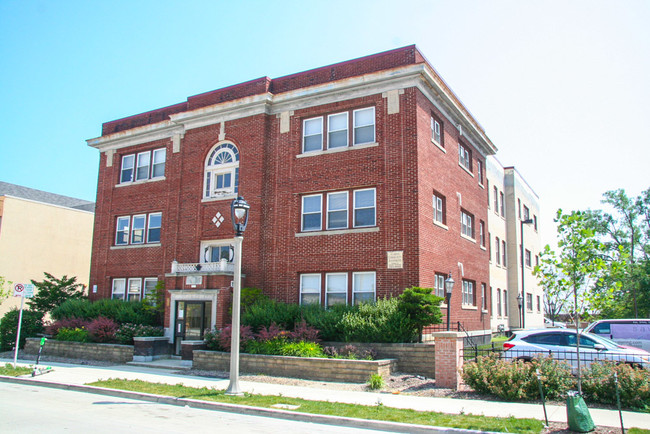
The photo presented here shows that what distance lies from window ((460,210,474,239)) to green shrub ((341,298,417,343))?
342 inches

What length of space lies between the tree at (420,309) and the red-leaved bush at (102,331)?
12.0 m

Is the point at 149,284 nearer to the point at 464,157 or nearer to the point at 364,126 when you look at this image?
the point at 364,126

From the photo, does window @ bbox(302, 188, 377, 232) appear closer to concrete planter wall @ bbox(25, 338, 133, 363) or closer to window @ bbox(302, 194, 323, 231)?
window @ bbox(302, 194, 323, 231)

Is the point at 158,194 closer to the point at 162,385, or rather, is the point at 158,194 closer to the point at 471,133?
the point at 162,385

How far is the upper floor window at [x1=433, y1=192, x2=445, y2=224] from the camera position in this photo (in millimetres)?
22203

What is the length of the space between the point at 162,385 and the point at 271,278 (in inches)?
320

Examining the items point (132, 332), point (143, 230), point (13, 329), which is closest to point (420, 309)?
point (132, 332)

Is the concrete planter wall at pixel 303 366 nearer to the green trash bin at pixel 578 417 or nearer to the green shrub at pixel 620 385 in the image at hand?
the green shrub at pixel 620 385

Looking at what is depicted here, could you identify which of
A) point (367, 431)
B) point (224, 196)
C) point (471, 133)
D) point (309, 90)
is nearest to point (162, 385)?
point (367, 431)

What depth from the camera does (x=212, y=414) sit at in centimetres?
1119

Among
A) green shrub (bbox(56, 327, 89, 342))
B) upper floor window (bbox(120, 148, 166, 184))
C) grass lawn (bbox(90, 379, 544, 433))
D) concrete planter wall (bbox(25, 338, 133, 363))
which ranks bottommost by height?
grass lawn (bbox(90, 379, 544, 433))

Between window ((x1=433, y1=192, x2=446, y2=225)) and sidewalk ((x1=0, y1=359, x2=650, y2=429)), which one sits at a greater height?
window ((x1=433, y1=192, x2=446, y2=225))

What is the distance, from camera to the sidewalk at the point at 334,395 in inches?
421

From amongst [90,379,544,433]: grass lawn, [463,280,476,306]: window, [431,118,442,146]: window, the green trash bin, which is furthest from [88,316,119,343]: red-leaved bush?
the green trash bin
